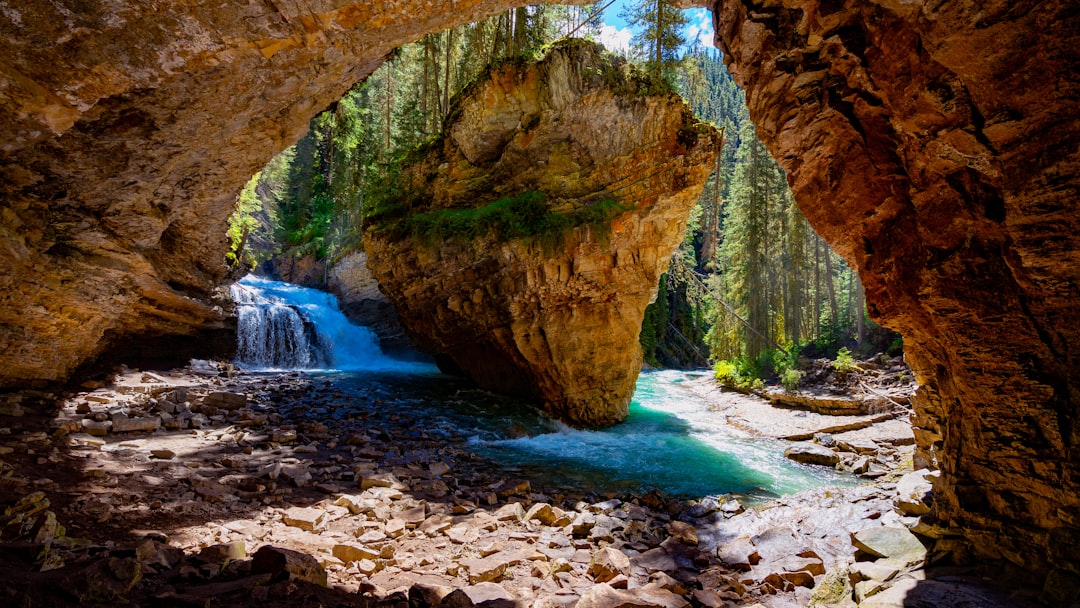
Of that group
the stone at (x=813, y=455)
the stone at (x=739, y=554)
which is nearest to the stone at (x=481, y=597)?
the stone at (x=739, y=554)

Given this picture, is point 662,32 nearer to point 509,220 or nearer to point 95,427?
point 509,220

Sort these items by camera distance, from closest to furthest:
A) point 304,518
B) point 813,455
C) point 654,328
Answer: point 304,518 < point 813,455 < point 654,328

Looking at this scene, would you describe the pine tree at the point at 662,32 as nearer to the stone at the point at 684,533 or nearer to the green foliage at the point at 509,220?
the green foliage at the point at 509,220

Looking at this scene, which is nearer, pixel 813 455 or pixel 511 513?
pixel 511 513

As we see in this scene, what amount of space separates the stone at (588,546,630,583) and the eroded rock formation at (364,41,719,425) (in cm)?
835

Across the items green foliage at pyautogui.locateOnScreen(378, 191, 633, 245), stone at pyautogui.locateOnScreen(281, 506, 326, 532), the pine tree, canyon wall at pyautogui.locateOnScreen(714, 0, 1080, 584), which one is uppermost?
the pine tree

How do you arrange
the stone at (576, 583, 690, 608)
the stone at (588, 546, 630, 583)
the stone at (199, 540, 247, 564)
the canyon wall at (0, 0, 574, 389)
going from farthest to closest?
1. the stone at (588, 546, 630, 583)
2. the stone at (576, 583, 690, 608)
3. the stone at (199, 540, 247, 564)
4. the canyon wall at (0, 0, 574, 389)

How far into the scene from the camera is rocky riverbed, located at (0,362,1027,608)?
328cm

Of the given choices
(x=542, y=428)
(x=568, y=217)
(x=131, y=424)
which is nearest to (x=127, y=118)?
(x=131, y=424)

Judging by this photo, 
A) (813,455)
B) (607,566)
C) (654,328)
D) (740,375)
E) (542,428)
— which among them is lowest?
(542,428)

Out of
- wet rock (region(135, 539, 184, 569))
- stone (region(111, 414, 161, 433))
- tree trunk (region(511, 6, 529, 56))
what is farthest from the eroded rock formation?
wet rock (region(135, 539, 184, 569))

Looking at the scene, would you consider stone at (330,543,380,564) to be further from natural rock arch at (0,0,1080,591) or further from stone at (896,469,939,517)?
stone at (896,469,939,517)

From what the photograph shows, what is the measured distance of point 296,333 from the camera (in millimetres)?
19266

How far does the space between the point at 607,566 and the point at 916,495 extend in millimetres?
3353
